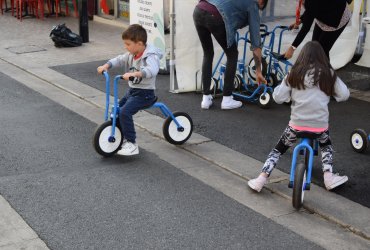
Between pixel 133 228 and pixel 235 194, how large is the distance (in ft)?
3.51

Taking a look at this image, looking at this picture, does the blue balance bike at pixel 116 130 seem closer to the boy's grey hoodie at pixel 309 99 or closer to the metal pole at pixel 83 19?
the boy's grey hoodie at pixel 309 99

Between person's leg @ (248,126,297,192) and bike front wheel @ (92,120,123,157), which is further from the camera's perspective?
bike front wheel @ (92,120,123,157)

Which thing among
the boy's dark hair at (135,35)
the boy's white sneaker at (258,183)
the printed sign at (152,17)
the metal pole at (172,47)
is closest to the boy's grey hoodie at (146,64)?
the boy's dark hair at (135,35)

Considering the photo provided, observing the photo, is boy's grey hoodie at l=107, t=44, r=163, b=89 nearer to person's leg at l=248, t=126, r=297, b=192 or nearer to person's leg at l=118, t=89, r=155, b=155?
person's leg at l=118, t=89, r=155, b=155

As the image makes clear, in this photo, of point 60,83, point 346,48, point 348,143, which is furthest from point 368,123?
point 60,83

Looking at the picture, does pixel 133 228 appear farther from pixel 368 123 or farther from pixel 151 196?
pixel 368 123

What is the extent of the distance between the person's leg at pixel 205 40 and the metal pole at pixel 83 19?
4.91 metres

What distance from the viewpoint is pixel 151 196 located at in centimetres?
495

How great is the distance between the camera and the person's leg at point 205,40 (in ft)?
23.6

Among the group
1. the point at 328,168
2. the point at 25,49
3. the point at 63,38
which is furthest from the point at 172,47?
the point at 25,49

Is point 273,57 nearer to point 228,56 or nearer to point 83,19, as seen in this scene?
point 228,56

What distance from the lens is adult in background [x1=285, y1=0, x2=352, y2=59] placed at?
279 inches

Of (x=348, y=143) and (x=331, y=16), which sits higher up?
(x=331, y=16)

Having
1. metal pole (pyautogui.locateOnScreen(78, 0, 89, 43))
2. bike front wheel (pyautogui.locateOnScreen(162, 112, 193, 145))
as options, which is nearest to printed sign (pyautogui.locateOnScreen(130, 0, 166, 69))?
metal pole (pyautogui.locateOnScreen(78, 0, 89, 43))
